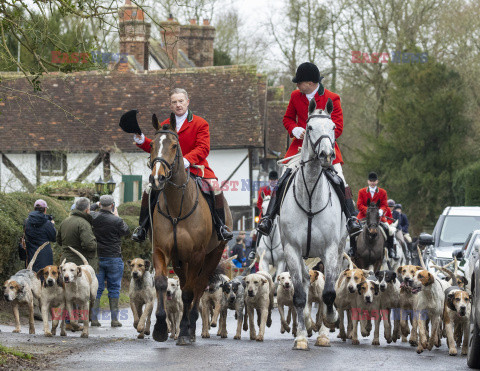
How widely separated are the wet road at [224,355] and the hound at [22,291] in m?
0.58

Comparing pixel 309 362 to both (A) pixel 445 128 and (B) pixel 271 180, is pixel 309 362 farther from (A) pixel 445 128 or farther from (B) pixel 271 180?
(A) pixel 445 128

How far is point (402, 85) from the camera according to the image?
155 feet

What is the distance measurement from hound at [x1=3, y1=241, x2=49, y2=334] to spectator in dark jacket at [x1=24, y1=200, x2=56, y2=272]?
119 cm

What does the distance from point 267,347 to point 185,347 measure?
1.00 m

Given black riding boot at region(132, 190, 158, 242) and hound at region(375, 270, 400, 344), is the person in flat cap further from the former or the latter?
hound at region(375, 270, 400, 344)

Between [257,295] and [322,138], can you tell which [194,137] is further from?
[257,295]

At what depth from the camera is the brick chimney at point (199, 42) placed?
2021 inches

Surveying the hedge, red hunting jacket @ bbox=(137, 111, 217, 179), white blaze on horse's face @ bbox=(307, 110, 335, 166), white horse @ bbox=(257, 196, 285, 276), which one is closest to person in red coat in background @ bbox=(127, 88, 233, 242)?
red hunting jacket @ bbox=(137, 111, 217, 179)

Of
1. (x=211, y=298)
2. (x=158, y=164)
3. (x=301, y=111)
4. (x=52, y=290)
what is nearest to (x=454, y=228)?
(x=211, y=298)

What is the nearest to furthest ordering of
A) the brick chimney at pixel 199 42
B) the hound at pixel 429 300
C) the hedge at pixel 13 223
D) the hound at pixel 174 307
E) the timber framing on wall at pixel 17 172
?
the hound at pixel 429 300, the hound at pixel 174 307, the hedge at pixel 13 223, the timber framing on wall at pixel 17 172, the brick chimney at pixel 199 42

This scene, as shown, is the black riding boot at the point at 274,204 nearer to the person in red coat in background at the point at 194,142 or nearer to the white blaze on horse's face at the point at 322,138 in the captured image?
the person in red coat in background at the point at 194,142

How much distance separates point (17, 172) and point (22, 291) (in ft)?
83.6

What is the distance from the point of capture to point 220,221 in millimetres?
11641

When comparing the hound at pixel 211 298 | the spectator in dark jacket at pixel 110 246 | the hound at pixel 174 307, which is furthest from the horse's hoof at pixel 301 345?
the spectator in dark jacket at pixel 110 246
